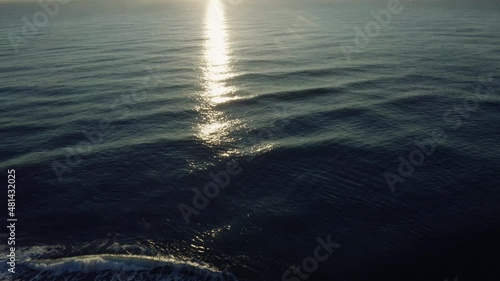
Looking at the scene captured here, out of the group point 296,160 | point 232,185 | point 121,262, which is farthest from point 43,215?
point 296,160

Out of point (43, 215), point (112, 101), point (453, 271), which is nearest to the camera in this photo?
point (453, 271)

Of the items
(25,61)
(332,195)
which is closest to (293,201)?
(332,195)

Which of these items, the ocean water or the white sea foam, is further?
the ocean water

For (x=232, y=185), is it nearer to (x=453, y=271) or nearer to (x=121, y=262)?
(x=121, y=262)

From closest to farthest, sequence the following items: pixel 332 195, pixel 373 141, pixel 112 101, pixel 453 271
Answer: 1. pixel 453 271
2. pixel 332 195
3. pixel 373 141
4. pixel 112 101

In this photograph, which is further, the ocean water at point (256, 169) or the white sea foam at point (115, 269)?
the ocean water at point (256, 169)

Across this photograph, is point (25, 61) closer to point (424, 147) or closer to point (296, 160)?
point (296, 160)

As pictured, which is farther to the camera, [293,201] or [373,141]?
[373,141]

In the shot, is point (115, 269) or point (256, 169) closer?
point (115, 269)
